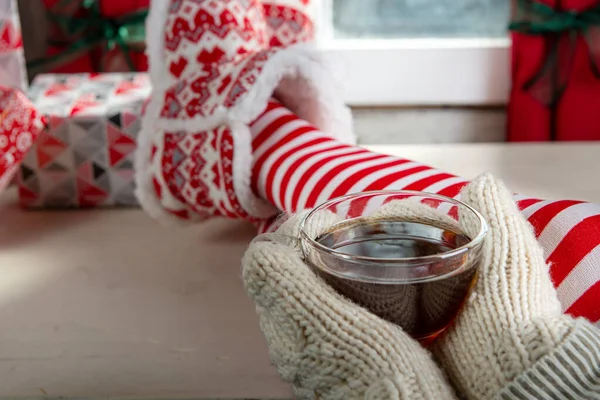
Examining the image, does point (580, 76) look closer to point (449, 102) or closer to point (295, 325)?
point (449, 102)

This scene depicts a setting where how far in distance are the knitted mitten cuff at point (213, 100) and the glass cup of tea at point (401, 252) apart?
0.28 meters

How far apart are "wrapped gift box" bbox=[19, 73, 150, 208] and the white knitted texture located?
0.47m

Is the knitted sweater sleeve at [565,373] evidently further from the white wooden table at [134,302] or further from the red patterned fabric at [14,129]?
the red patterned fabric at [14,129]

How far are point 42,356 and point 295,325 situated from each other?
0.84 ft

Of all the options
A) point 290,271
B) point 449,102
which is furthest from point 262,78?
point 449,102

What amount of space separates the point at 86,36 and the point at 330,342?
2.65 feet

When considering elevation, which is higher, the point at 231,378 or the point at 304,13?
the point at 304,13

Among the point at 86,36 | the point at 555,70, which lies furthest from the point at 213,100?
the point at 555,70

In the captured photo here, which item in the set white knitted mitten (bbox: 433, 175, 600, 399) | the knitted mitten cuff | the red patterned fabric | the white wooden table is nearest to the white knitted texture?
white knitted mitten (bbox: 433, 175, 600, 399)

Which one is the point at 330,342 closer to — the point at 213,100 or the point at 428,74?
the point at 213,100

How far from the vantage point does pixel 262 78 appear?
573 millimetres

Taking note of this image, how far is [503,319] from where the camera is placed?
254 millimetres

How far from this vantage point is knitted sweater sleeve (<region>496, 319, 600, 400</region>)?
0.23 metres

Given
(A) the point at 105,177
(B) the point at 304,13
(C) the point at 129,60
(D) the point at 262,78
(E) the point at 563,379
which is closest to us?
(E) the point at 563,379
